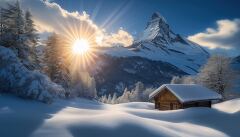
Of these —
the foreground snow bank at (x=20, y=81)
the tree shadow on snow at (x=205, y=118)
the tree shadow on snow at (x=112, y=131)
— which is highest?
the foreground snow bank at (x=20, y=81)

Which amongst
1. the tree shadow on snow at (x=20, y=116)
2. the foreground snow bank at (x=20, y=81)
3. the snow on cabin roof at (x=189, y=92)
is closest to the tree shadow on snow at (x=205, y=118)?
the snow on cabin roof at (x=189, y=92)

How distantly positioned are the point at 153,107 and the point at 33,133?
35268 mm

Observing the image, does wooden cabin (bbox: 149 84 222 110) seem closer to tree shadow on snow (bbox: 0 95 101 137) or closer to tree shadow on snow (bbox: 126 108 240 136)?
tree shadow on snow (bbox: 126 108 240 136)

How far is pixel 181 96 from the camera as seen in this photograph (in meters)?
39.3

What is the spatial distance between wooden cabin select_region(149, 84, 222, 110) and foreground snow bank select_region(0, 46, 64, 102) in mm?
22239

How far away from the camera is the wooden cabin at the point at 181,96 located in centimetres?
3972

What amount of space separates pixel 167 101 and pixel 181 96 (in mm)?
3647

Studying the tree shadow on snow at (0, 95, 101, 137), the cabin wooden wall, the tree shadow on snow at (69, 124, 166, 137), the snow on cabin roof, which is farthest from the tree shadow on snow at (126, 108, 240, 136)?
the tree shadow on snow at (0, 95, 101, 137)

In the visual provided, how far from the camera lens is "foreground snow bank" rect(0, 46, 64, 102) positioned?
837 inches

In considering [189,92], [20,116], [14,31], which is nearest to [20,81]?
[20,116]

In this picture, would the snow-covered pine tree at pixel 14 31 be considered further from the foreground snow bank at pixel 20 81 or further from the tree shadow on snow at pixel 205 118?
the tree shadow on snow at pixel 205 118

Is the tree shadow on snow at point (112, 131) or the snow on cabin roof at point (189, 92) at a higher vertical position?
the snow on cabin roof at point (189, 92)

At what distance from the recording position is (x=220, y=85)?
57.0m

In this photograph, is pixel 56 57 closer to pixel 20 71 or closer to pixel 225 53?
pixel 20 71
